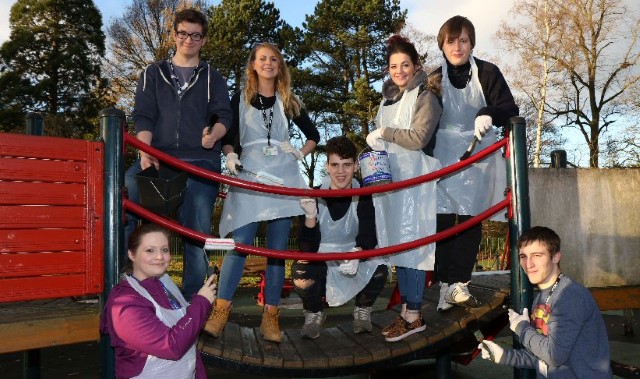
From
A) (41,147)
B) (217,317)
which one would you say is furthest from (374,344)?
(41,147)

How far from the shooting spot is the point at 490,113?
3654 millimetres

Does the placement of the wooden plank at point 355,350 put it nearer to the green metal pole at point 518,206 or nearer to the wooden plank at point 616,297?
the green metal pole at point 518,206

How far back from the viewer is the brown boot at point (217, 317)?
3338mm

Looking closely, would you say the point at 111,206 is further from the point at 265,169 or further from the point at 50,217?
the point at 265,169

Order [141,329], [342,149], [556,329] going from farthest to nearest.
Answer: [342,149]
[556,329]
[141,329]

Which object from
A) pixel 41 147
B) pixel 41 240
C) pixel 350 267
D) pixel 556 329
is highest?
pixel 41 147

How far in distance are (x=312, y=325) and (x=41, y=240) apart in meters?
1.85

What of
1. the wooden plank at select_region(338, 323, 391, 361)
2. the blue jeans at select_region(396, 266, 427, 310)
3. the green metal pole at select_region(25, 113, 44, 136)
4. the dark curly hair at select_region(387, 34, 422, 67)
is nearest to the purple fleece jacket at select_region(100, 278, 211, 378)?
the wooden plank at select_region(338, 323, 391, 361)

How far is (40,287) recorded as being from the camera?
2678 mm

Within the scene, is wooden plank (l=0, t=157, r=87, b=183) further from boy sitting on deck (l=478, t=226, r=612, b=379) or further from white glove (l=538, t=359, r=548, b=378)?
white glove (l=538, t=359, r=548, b=378)

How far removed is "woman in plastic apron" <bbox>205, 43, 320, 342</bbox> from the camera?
3.58 m

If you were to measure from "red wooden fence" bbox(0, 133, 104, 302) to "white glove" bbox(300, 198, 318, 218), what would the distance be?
1255 mm

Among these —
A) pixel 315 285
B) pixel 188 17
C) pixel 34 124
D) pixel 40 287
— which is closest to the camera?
pixel 40 287

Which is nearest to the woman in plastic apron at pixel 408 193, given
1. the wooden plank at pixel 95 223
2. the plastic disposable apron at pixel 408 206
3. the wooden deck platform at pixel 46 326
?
the plastic disposable apron at pixel 408 206
